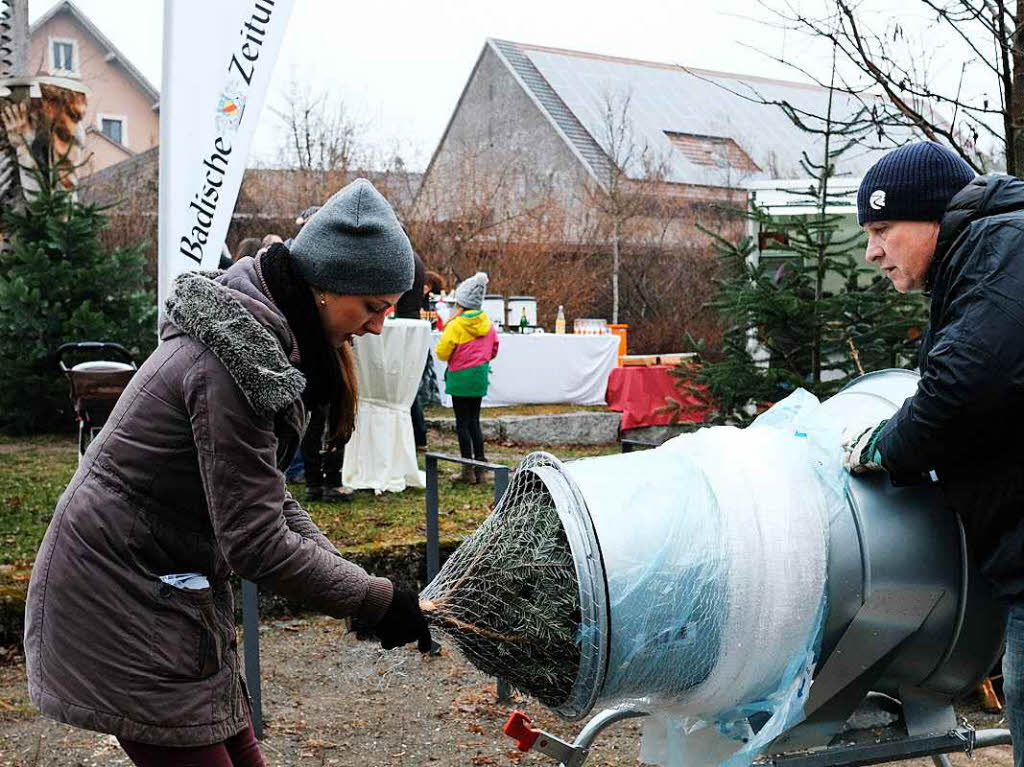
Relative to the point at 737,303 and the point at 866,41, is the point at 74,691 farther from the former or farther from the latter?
the point at 737,303

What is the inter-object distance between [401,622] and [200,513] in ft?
1.46

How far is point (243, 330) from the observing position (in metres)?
1.99

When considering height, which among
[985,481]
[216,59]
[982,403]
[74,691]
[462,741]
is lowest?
[462,741]

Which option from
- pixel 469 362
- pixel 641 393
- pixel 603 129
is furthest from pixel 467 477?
pixel 603 129

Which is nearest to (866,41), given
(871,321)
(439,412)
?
(871,321)

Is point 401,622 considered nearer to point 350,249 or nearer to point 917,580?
point 350,249

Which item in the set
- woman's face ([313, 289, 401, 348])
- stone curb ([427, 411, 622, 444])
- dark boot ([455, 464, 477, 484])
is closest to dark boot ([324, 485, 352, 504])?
dark boot ([455, 464, 477, 484])

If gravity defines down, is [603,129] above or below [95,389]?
above

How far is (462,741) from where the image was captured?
13.8 feet

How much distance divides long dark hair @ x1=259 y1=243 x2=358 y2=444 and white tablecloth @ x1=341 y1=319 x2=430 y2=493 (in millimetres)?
5178

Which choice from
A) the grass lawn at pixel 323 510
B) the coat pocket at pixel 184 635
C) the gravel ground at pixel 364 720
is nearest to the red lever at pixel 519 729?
the coat pocket at pixel 184 635

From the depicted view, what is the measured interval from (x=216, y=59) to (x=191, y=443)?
300 centimetres

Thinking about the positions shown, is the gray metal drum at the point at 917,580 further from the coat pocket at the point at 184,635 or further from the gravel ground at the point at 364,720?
the gravel ground at the point at 364,720

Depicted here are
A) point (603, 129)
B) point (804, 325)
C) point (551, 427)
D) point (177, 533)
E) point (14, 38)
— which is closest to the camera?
point (177, 533)
